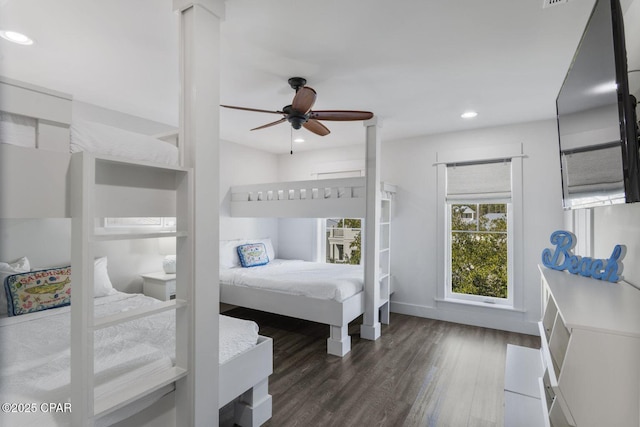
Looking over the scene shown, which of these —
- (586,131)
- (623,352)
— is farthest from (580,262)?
(623,352)

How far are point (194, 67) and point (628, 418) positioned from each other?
212 cm

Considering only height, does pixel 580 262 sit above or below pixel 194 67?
below

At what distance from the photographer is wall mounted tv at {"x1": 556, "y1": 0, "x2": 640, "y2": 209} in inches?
41.3

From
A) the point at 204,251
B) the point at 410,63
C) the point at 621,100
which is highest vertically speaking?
the point at 410,63

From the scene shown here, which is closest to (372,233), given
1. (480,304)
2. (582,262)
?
(480,304)

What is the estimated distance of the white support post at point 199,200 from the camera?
1465mm

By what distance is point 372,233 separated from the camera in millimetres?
3406

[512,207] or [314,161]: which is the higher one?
[314,161]

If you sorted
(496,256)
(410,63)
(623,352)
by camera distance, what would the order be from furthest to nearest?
1. (496,256)
2. (410,63)
3. (623,352)

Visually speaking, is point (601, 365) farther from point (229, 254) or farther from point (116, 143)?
point (229, 254)

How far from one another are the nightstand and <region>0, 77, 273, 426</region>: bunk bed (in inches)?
73.0

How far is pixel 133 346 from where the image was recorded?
1.69 meters

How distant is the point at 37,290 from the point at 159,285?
1.02 metres

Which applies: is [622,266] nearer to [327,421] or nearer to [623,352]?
[623,352]
